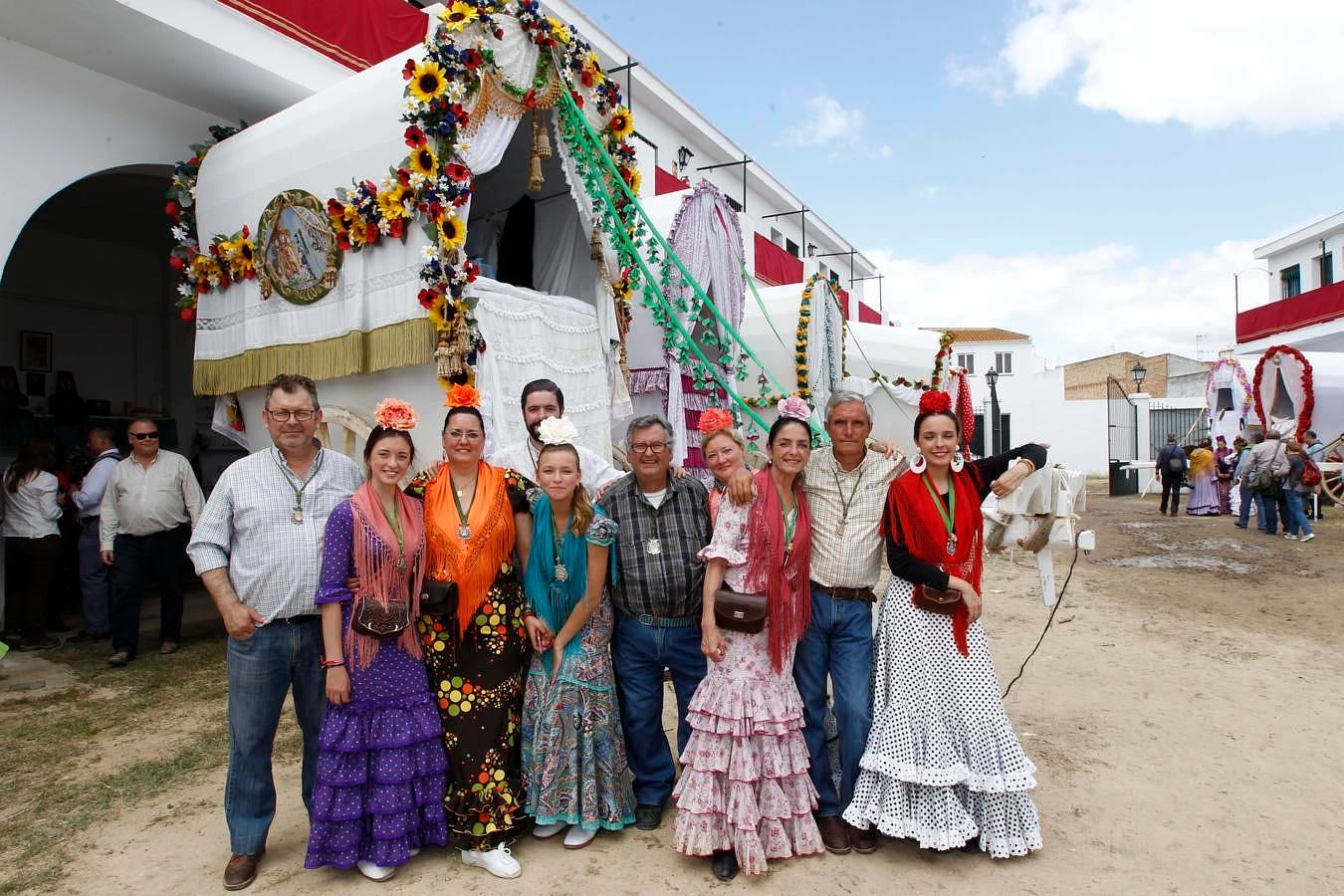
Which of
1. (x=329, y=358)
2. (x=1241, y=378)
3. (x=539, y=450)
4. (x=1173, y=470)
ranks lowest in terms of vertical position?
(x=1173, y=470)

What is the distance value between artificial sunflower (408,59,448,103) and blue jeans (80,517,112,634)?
13.1ft

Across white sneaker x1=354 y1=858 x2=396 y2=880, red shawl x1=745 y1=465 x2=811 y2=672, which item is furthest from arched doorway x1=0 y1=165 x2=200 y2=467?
red shawl x1=745 y1=465 x2=811 y2=672

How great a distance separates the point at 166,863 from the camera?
2.76 metres

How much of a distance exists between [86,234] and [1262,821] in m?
11.0

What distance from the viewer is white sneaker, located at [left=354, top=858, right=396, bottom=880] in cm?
259

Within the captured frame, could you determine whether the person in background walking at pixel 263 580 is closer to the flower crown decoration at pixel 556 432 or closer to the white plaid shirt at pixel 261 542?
the white plaid shirt at pixel 261 542

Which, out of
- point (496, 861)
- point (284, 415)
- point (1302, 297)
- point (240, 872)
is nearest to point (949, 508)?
point (496, 861)

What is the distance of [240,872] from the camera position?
259cm

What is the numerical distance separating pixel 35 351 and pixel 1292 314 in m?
26.7

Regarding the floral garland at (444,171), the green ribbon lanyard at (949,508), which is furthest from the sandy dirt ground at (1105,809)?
the floral garland at (444,171)

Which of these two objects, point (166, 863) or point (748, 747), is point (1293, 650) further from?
point (166, 863)

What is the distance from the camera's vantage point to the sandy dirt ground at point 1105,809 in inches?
103

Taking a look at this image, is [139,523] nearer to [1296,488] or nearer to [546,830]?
[546,830]

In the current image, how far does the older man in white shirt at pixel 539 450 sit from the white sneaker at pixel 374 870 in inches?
58.3
